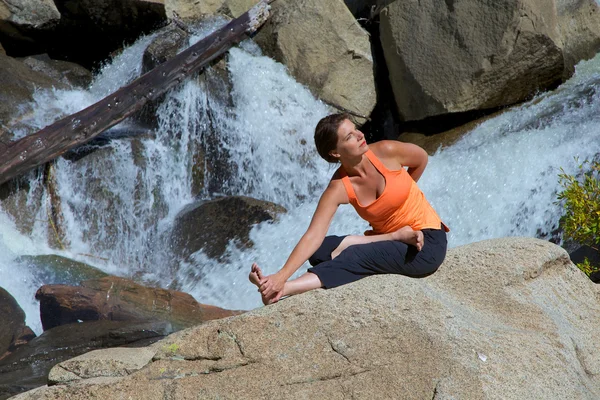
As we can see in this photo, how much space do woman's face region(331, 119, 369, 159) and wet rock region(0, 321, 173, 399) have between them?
2648 millimetres

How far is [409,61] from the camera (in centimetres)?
1017

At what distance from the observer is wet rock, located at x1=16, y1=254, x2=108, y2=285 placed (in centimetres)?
789

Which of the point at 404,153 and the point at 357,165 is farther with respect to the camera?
the point at 404,153

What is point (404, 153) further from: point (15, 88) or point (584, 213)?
point (15, 88)

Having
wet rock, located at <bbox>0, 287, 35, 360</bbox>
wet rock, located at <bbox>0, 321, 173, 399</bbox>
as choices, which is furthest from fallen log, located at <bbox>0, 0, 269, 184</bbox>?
wet rock, located at <bbox>0, 321, 173, 399</bbox>

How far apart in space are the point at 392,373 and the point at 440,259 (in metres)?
1.01

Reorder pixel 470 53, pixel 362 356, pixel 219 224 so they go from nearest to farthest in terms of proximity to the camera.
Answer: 1. pixel 362 356
2. pixel 219 224
3. pixel 470 53

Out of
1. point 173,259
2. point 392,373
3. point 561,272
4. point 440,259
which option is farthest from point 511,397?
point 173,259

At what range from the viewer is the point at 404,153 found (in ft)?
14.1

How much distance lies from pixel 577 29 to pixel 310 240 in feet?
24.4

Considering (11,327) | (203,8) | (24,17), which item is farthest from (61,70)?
(11,327)

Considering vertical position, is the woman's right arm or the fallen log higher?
the fallen log

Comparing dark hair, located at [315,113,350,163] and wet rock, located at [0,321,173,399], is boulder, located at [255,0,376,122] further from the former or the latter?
dark hair, located at [315,113,350,163]

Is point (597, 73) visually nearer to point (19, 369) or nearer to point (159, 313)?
point (159, 313)
